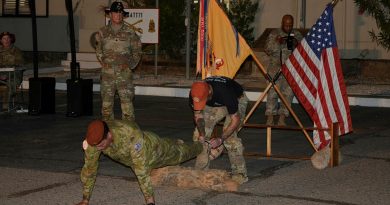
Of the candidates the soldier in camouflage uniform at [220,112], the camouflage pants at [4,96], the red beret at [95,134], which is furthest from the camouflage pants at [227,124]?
the camouflage pants at [4,96]

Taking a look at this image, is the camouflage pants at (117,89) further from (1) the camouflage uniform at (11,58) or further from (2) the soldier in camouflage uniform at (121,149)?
(2) the soldier in camouflage uniform at (121,149)

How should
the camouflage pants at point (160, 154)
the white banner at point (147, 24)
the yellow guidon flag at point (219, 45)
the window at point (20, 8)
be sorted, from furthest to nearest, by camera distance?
1. the window at point (20, 8)
2. the white banner at point (147, 24)
3. the yellow guidon flag at point (219, 45)
4. the camouflage pants at point (160, 154)

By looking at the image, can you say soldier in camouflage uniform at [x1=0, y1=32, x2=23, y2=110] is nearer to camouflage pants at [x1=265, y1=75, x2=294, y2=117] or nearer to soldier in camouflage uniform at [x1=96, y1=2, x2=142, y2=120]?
soldier in camouflage uniform at [x1=96, y1=2, x2=142, y2=120]

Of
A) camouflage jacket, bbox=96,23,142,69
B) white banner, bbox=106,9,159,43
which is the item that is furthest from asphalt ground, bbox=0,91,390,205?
white banner, bbox=106,9,159,43

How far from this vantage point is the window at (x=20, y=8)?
28.3 metres

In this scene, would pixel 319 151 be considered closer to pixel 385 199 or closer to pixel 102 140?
pixel 385 199

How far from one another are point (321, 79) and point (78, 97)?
5748mm

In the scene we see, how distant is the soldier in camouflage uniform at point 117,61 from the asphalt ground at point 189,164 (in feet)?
2.79

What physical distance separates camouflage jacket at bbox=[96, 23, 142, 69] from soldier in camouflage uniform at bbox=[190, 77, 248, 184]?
3.12m

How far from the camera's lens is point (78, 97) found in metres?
15.1

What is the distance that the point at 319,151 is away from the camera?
33.8ft

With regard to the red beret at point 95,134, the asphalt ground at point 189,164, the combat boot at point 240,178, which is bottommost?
the asphalt ground at point 189,164

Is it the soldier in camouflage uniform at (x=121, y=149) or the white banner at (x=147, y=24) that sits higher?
the white banner at (x=147, y=24)

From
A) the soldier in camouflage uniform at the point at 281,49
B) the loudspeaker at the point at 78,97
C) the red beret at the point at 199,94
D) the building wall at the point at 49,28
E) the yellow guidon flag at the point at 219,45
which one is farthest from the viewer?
the building wall at the point at 49,28
